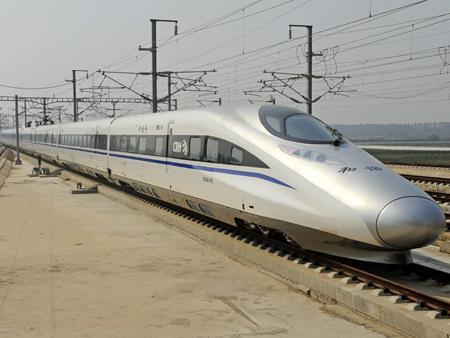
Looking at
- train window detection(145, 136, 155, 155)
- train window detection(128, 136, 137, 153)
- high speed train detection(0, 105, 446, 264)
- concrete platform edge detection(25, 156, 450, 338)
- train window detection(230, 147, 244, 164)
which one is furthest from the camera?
train window detection(128, 136, 137, 153)

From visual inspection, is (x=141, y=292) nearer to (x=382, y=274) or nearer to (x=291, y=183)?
(x=291, y=183)

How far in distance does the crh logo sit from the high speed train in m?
0.02

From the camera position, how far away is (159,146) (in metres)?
15.0

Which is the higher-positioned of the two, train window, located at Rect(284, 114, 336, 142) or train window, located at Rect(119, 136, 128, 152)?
train window, located at Rect(284, 114, 336, 142)

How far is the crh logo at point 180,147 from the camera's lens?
13.0 metres

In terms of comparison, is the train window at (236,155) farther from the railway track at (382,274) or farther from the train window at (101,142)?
the train window at (101,142)

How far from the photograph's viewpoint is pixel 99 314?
680 centimetres

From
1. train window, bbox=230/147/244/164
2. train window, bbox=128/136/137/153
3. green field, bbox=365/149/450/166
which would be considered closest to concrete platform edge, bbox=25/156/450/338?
train window, bbox=230/147/244/164

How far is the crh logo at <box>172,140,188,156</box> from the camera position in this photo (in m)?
13.0

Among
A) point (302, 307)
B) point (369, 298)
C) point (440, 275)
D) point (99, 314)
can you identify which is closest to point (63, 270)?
point (99, 314)

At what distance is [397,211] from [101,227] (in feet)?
27.2

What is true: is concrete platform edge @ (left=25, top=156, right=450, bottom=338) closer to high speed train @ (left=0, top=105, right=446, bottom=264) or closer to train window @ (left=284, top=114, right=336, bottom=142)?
high speed train @ (left=0, top=105, right=446, bottom=264)

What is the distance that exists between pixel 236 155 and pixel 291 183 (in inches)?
77.7

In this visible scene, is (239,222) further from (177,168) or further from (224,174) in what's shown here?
(177,168)
